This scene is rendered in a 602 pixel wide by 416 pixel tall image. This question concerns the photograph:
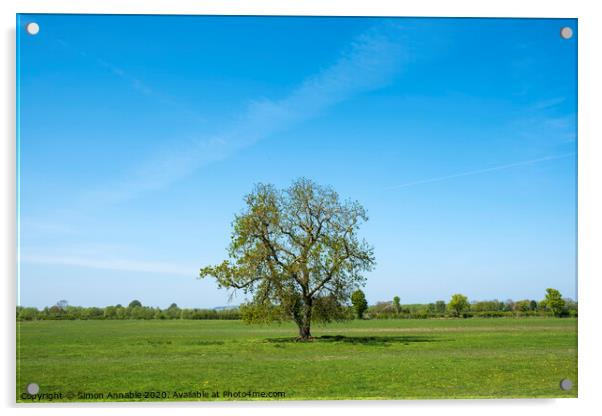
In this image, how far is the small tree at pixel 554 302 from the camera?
1139 cm

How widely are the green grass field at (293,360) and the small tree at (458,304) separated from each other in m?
0.94

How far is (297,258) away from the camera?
50.8 feet

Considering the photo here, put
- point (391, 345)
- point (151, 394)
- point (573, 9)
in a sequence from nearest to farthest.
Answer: point (151, 394) → point (573, 9) → point (391, 345)

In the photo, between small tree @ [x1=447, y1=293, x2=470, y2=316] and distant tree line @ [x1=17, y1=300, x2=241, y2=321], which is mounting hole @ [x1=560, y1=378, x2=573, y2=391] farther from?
distant tree line @ [x1=17, y1=300, x2=241, y2=321]

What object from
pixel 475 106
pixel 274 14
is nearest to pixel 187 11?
pixel 274 14

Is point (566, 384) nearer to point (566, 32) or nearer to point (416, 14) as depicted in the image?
point (566, 32)

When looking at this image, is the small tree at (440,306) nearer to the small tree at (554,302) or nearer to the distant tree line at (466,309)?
the distant tree line at (466,309)

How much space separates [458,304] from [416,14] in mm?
6880

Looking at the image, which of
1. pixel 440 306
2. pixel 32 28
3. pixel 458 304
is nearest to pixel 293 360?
pixel 440 306

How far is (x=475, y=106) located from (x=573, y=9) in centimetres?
249

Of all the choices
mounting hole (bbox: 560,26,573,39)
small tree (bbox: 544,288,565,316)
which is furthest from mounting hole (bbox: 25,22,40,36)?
small tree (bbox: 544,288,565,316)

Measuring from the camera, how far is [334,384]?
10.6 metres

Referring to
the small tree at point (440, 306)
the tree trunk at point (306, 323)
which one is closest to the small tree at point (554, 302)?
the small tree at point (440, 306)
